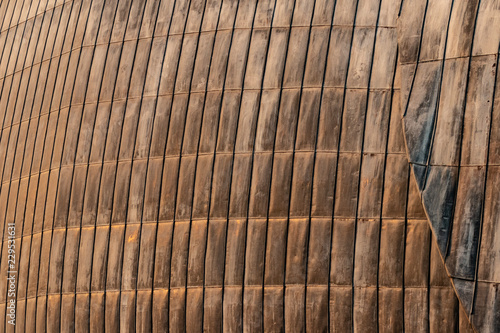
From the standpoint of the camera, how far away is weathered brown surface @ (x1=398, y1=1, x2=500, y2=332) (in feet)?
42.3

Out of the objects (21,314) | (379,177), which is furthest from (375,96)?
(21,314)

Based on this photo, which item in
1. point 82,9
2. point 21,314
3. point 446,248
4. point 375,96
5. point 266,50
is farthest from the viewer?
point 82,9

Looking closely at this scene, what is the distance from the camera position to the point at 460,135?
13.6 metres

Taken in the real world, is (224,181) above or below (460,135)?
below

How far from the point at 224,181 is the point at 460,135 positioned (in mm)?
6011

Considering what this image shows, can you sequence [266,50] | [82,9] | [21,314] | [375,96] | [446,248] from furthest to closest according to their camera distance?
[82,9] < [21,314] < [266,50] < [375,96] < [446,248]

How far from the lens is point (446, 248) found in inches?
519

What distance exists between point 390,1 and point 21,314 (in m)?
13.2

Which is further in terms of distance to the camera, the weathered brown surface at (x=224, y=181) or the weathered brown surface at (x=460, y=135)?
the weathered brown surface at (x=224, y=181)

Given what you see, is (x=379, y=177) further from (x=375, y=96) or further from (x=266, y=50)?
(x=266, y=50)

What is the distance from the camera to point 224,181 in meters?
16.9

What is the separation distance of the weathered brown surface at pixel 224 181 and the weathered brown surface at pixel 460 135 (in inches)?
32.1

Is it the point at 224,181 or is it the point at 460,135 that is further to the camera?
the point at 224,181

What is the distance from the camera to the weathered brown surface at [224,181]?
15.7 meters
